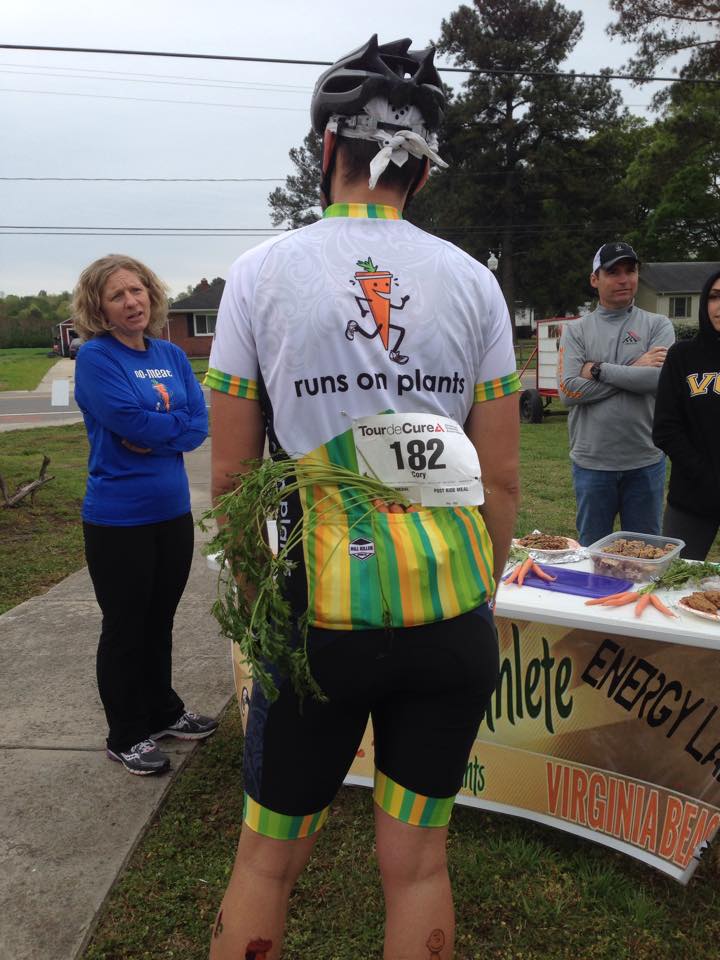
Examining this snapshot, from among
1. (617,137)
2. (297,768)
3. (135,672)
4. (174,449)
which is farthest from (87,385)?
(617,137)

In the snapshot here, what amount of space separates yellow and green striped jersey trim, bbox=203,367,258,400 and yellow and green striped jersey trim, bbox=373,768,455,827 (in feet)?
2.69

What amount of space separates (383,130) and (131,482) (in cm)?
185

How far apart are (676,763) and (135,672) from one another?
6.56ft

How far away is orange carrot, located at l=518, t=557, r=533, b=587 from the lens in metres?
2.79

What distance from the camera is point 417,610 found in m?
1.43

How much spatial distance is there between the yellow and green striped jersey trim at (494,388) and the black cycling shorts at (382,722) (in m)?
0.43

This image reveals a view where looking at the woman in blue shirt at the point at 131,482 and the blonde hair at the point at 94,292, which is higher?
the blonde hair at the point at 94,292

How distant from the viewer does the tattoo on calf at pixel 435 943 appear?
1537mm

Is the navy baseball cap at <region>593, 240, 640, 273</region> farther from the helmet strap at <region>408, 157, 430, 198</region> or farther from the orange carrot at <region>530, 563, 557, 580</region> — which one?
the helmet strap at <region>408, 157, 430, 198</region>

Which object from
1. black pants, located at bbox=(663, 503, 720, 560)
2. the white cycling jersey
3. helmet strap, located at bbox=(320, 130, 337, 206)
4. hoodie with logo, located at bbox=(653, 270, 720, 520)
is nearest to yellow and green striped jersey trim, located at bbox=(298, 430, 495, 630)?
the white cycling jersey

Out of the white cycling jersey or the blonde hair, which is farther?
the blonde hair

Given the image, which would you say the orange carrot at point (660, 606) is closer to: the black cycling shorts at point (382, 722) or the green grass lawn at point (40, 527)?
the black cycling shorts at point (382, 722)

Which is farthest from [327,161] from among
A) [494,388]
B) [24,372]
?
[24,372]

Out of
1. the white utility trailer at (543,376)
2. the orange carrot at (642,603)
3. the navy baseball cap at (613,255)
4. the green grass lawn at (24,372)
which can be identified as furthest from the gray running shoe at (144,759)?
the green grass lawn at (24,372)
